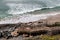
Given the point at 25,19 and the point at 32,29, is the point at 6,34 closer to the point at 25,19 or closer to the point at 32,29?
the point at 32,29

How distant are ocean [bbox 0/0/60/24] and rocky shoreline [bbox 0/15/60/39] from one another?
→ 5.45 ft

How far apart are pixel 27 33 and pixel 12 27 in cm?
141

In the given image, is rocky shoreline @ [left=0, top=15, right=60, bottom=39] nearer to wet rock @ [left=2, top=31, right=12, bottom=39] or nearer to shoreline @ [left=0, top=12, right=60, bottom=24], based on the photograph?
wet rock @ [left=2, top=31, right=12, bottom=39]

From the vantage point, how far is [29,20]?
16.9 metres

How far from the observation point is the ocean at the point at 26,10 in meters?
17.4

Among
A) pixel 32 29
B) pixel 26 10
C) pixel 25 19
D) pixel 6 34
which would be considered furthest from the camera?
pixel 26 10

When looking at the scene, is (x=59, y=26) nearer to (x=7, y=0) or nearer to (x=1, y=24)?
(x=1, y=24)

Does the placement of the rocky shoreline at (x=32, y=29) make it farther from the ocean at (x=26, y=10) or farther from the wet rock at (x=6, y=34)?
the ocean at (x=26, y=10)

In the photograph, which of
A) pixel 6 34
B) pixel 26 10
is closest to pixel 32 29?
pixel 6 34

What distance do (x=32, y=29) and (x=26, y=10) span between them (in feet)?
18.1

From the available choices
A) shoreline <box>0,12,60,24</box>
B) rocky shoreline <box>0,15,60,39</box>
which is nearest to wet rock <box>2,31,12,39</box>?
rocky shoreline <box>0,15,60,39</box>

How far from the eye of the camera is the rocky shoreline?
46.4 feet

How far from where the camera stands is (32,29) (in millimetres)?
14305

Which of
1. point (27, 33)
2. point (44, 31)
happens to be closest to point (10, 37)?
point (27, 33)
